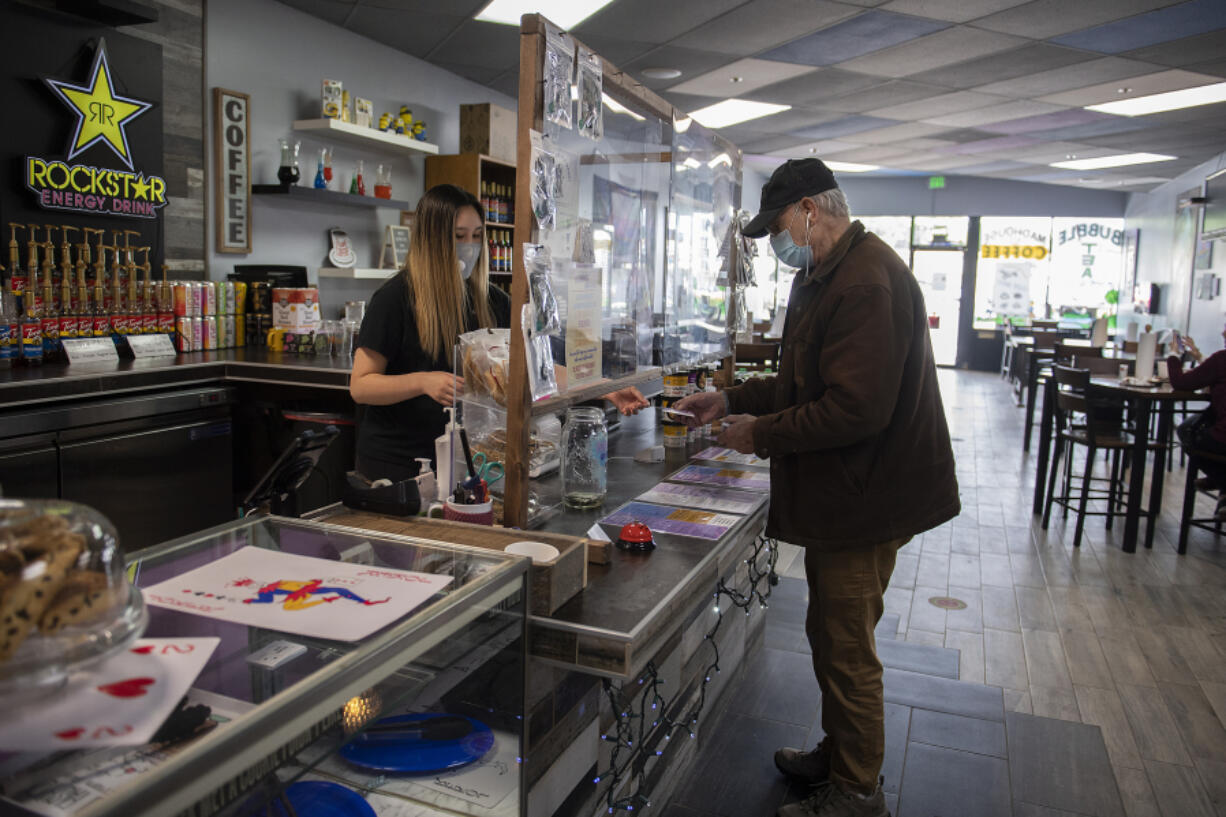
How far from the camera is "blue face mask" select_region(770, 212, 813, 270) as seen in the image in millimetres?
2102

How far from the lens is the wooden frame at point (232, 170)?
466 centimetres

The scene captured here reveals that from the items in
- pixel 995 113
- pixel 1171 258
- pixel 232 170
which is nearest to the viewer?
pixel 232 170

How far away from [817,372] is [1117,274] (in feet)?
48.3

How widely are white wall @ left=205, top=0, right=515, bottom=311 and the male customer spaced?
380 centimetres

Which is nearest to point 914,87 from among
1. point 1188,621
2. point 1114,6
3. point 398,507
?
point 1114,6

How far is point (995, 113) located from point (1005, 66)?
194 cm

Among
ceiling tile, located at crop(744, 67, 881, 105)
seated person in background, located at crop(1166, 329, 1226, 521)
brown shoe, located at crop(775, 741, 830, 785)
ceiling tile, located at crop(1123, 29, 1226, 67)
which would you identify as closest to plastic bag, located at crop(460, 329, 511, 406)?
brown shoe, located at crop(775, 741, 830, 785)

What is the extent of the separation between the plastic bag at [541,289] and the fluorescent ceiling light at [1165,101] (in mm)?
7358

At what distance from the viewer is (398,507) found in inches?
61.6

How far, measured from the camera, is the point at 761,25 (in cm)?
551

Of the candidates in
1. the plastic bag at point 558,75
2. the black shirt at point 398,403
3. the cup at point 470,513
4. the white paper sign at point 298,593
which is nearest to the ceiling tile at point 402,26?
the black shirt at point 398,403

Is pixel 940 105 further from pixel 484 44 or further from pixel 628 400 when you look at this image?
pixel 628 400

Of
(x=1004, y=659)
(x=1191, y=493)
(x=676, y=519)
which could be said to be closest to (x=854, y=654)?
(x=676, y=519)

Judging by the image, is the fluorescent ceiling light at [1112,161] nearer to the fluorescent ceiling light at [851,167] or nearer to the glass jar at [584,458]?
the fluorescent ceiling light at [851,167]
